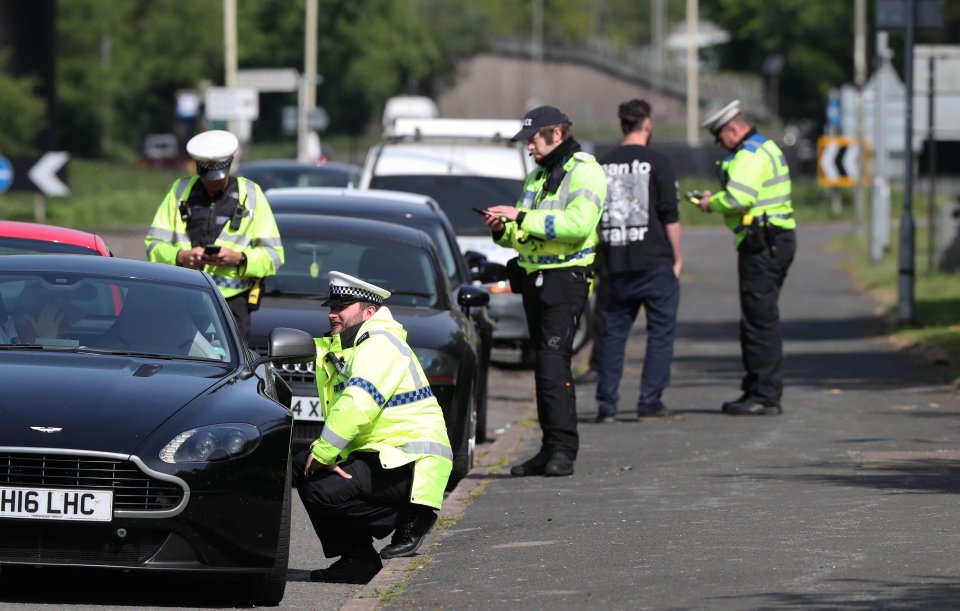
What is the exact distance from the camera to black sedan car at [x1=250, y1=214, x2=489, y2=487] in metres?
10.5

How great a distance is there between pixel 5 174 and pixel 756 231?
14.5 metres

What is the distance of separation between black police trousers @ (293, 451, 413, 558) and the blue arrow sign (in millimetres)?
18135

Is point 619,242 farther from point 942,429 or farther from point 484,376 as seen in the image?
point 942,429

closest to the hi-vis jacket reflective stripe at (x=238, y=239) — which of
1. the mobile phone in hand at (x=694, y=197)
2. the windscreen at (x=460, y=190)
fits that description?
the mobile phone in hand at (x=694, y=197)

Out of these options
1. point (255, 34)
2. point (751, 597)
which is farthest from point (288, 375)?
point (255, 34)

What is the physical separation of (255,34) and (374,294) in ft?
288

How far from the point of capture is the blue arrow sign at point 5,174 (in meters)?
25.4

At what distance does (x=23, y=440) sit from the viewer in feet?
23.1

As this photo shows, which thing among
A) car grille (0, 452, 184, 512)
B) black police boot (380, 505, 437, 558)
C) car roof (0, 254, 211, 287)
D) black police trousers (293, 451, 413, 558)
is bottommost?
black police boot (380, 505, 437, 558)

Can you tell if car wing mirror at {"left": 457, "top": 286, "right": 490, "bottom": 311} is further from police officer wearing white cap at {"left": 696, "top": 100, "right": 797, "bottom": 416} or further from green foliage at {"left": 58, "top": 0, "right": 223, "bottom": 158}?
green foliage at {"left": 58, "top": 0, "right": 223, "bottom": 158}

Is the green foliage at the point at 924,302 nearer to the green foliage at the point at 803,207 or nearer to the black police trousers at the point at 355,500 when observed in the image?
the black police trousers at the point at 355,500

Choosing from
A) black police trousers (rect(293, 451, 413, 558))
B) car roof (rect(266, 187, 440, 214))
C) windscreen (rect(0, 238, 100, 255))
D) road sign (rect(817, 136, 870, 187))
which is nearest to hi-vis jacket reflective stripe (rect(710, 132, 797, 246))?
car roof (rect(266, 187, 440, 214))

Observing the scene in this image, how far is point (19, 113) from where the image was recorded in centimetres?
5544

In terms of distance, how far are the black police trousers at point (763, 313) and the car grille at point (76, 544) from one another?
693 cm
